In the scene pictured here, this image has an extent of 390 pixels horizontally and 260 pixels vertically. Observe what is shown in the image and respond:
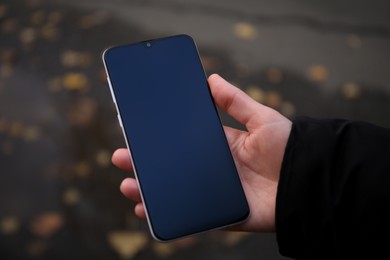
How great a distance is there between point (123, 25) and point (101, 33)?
17cm

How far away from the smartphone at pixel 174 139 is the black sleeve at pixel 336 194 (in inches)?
8.9

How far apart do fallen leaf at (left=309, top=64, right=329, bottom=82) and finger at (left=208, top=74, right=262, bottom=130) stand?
127cm

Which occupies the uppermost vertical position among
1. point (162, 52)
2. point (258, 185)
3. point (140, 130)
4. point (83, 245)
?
point (162, 52)

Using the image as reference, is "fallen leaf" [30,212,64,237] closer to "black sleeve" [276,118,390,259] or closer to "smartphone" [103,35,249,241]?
"smartphone" [103,35,249,241]

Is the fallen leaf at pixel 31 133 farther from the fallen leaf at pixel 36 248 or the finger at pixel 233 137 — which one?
the finger at pixel 233 137

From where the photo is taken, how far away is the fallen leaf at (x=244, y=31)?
307cm

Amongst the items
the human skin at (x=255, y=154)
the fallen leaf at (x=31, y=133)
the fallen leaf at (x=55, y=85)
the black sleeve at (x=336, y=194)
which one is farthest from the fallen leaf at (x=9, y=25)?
the black sleeve at (x=336, y=194)

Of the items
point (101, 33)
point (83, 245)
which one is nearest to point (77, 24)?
point (101, 33)

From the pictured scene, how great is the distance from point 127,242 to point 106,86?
3.37ft

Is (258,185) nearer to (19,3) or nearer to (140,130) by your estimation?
(140,130)

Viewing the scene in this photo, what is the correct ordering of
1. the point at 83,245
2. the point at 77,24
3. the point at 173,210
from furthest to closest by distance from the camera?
the point at 77,24 < the point at 83,245 < the point at 173,210

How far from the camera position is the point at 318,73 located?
9.57 feet

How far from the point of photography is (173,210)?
5.27 feet

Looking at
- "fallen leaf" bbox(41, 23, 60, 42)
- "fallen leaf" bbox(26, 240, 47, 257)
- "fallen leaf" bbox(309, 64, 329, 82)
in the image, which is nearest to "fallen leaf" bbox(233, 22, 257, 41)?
"fallen leaf" bbox(309, 64, 329, 82)
